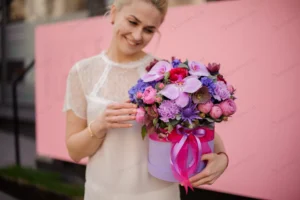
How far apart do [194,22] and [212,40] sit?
15 cm

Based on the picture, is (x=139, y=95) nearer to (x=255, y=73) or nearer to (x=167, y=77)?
(x=167, y=77)

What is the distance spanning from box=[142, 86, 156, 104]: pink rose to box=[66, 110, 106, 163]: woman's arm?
0.25m

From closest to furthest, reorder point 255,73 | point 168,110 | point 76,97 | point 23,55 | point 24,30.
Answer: point 168,110, point 76,97, point 255,73, point 24,30, point 23,55

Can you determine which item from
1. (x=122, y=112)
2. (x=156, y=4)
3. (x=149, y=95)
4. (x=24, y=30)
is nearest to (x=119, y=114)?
(x=122, y=112)

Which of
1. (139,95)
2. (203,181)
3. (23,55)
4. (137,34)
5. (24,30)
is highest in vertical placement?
(137,34)

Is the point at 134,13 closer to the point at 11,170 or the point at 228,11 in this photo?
the point at 228,11

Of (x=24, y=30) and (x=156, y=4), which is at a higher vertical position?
(x=156, y=4)

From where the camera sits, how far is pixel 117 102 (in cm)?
99

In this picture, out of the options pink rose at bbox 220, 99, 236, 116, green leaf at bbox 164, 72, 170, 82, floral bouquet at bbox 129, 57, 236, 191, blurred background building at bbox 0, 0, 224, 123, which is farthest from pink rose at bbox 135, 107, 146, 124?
blurred background building at bbox 0, 0, 224, 123

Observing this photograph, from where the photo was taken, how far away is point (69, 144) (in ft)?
3.43

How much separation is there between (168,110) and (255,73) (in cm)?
86

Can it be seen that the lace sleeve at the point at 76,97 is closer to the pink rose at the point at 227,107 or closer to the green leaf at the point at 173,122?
the green leaf at the point at 173,122

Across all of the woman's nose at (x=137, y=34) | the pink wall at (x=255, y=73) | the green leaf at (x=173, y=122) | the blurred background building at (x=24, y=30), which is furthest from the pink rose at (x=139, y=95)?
the blurred background building at (x=24, y=30)

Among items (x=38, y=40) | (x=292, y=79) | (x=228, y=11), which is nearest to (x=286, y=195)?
(x=292, y=79)
